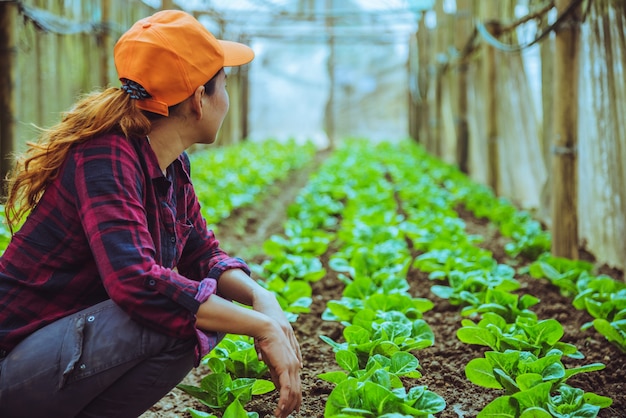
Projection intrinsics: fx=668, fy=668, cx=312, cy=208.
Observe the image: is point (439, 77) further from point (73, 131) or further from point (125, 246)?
point (125, 246)

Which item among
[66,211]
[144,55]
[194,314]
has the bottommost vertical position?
[194,314]

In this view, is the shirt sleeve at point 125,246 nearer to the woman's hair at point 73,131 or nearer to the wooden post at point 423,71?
the woman's hair at point 73,131

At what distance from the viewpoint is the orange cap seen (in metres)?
1.78

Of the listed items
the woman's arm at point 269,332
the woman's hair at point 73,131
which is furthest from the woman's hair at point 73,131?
the woman's arm at point 269,332

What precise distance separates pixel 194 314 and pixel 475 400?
1131 mm

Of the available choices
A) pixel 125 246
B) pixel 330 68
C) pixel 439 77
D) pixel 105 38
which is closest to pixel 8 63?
pixel 105 38

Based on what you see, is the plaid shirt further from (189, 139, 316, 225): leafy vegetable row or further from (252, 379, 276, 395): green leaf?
(189, 139, 316, 225): leafy vegetable row

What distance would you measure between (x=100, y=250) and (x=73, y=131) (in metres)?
0.36

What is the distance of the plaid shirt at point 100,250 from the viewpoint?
5.35ft

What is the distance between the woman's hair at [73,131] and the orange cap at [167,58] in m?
0.06

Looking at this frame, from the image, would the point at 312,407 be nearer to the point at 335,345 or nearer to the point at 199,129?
the point at 335,345

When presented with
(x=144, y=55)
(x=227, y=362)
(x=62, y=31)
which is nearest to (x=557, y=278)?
(x=227, y=362)

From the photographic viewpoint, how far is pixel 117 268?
1.62 m

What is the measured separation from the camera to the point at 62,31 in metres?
6.29
